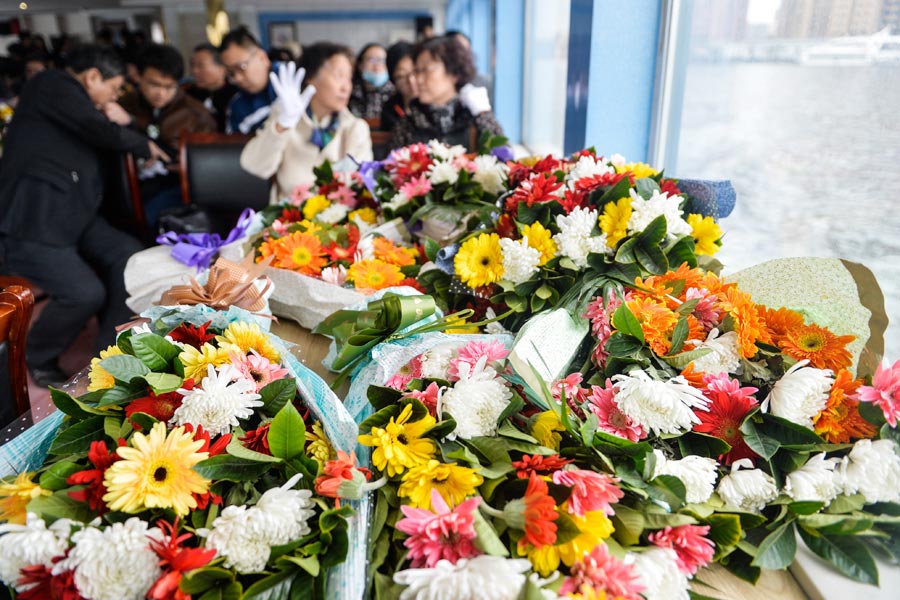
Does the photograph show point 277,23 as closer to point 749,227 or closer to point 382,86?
point 382,86

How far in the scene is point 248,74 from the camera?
3127 millimetres

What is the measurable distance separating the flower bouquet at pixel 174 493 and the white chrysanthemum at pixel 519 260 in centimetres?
35

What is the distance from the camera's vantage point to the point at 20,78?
19.3 ft

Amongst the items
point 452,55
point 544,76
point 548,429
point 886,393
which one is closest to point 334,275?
point 548,429

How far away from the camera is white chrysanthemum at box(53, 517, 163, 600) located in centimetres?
52

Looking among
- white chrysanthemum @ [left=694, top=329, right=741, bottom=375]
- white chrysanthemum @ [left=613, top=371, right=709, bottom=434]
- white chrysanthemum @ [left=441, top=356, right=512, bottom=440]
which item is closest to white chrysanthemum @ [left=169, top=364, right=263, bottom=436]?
white chrysanthemum @ [left=441, top=356, right=512, bottom=440]

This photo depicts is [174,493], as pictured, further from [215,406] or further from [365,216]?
[365,216]

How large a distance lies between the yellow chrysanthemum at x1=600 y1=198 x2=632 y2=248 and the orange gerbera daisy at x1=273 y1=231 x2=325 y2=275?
0.55 m

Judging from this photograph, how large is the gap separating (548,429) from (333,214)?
89cm

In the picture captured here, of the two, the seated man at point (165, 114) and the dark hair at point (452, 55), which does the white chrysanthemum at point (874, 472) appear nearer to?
the dark hair at point (452, 55)

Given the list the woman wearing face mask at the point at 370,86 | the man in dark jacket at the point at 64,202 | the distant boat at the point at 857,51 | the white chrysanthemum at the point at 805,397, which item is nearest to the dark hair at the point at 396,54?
the woman wearing face mask at the point at 370,86

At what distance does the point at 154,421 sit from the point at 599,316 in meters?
0.53

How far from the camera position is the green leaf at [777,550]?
1.92 ft

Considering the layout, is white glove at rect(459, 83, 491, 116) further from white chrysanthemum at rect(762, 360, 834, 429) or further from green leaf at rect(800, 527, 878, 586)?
green leaf at rect(800, 527, 878, 586)
